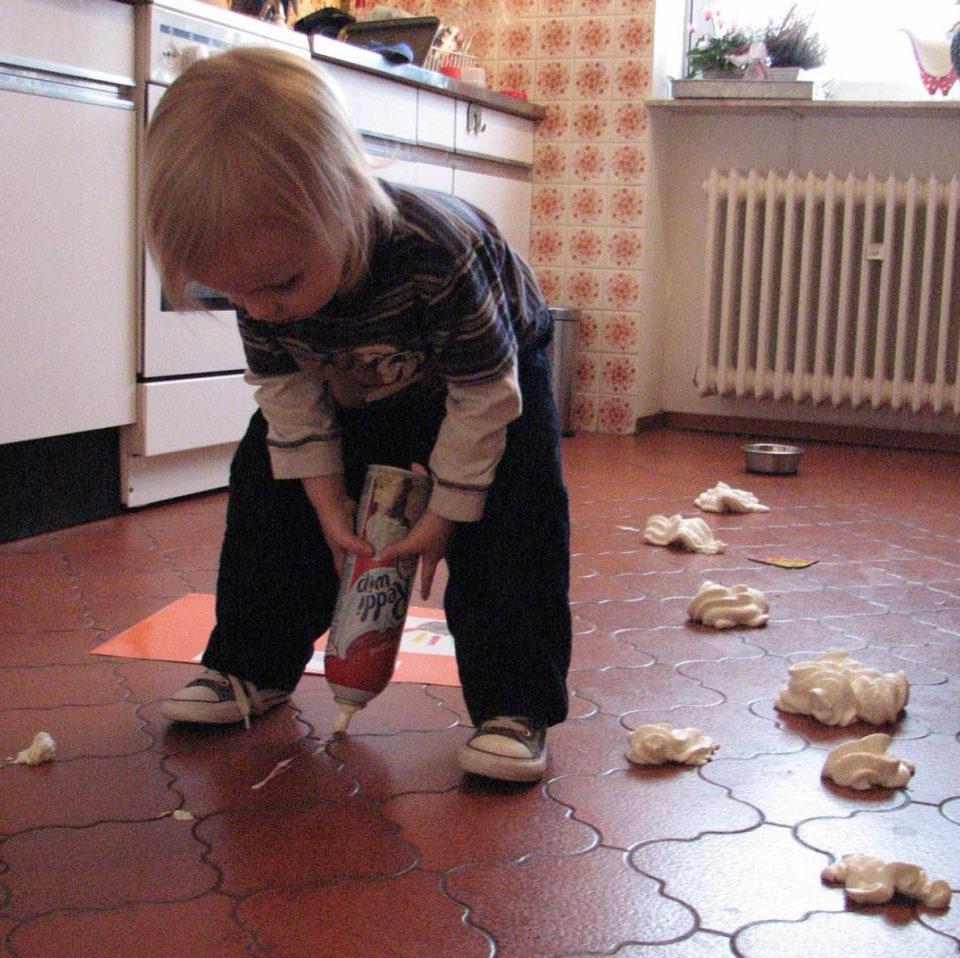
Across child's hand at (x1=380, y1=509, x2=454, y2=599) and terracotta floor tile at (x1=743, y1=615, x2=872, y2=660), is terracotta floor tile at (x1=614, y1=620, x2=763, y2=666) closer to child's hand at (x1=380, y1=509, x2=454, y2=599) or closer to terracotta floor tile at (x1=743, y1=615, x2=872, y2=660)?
terracotta floor tile at (x1=743, y1=615, x2=872, y2=660)

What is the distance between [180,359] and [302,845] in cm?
156

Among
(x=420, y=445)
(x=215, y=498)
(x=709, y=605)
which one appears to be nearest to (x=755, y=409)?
(x=215, y=498)

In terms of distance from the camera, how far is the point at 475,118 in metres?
3.53

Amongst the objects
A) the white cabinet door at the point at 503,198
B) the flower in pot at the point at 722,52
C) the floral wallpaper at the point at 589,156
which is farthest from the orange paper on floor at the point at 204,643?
the flower in pot at the point at 722,52

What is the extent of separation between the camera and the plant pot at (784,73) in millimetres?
3676

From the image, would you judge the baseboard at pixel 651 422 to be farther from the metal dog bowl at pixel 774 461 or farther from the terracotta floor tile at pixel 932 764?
the terracotta floor tile at pixel 932 764

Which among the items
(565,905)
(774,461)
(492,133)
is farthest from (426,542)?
(492,133)

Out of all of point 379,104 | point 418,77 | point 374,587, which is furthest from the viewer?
point 418,77

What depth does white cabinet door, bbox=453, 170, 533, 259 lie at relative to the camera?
3.54 meters

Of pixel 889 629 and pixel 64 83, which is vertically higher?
pixel 64 83

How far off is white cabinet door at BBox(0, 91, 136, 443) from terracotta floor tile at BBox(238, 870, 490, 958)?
1339 millimetres

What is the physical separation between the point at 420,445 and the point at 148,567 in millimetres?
887

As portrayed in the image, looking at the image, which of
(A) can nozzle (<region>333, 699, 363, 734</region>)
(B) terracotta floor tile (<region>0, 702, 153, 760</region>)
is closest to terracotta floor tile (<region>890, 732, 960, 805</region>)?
(A) can nozzle (<region>333, 699, 363, 734</region>)

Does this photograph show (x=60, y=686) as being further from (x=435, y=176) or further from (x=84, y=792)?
(x=435, y=176)
